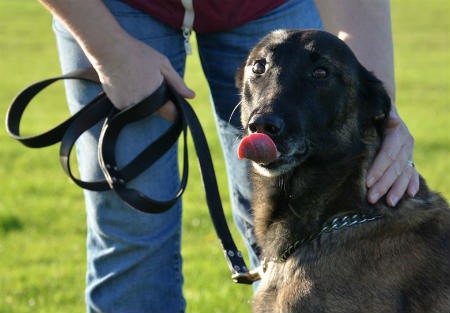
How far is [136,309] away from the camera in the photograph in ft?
13.8


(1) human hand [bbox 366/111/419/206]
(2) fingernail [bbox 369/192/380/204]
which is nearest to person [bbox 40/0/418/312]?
(1) human hand [bbox 366/111/419/206]

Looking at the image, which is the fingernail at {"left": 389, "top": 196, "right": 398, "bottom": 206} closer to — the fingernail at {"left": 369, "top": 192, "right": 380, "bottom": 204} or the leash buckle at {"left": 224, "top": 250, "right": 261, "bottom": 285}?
the fingernail at {"left": 369, "top": 192, "right": 380, "bottom": 204}

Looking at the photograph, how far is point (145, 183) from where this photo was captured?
4082mm

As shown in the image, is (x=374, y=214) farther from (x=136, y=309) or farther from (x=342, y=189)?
(x=136, y=309)

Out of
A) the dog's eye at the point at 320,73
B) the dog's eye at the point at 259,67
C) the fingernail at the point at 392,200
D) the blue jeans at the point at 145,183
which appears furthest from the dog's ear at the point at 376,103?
the blue jeans at the point at 145,183

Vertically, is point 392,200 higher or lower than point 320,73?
lower

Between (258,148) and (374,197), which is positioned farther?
(374,197)

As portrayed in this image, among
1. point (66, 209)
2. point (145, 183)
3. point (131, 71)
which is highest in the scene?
point (131, 71)

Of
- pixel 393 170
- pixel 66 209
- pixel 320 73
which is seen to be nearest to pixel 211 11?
pixel 320 73

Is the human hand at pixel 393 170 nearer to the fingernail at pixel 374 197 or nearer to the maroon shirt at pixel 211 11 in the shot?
the fingernail at pixel 374 197

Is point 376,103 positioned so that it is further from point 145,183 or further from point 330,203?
point 145,183

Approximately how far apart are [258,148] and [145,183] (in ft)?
3.04

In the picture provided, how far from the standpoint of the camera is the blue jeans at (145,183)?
4082 mm

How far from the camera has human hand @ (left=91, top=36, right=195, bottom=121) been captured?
375cm
